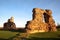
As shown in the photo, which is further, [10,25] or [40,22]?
[10,25]

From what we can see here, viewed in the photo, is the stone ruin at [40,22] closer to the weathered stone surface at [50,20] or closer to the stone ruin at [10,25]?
the weathered stone surface at [50,20]

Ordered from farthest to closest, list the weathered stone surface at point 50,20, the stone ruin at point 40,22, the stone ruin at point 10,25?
the stone ruin at point 10,25, the weathered stone surface at point 50,20, the stone ruin at point 40,22

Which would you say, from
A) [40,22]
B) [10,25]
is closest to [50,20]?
[40,22]

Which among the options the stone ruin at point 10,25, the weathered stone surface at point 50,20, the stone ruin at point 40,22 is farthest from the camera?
the stone ruin at point 10,25

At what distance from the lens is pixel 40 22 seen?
65562 millimetres

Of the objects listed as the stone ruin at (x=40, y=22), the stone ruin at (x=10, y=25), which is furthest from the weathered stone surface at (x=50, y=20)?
Result: the stone ruin at (x=10, y=25)

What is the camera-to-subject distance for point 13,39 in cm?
4381

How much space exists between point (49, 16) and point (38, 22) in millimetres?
8306

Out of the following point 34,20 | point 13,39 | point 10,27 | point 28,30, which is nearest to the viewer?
point 13,39

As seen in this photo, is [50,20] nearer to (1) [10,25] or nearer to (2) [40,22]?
(2) [40,22]

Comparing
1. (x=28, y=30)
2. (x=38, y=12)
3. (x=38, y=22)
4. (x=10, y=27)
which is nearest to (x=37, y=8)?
(x=38, y=12)

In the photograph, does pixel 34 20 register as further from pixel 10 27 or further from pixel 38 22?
pixel 10 27

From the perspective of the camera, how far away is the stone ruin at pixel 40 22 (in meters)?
62.0

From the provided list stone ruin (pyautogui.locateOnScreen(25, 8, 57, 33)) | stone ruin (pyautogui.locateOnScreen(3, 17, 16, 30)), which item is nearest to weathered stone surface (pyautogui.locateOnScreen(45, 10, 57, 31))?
stone ruin (pyautogui.locateOnScreen(25, 8, 57, 33))
